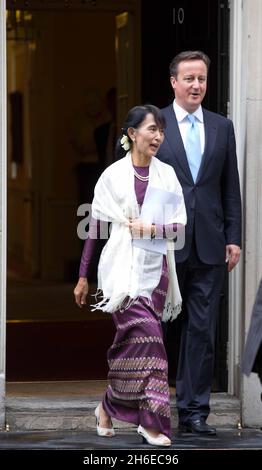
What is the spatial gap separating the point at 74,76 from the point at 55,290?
111 inches

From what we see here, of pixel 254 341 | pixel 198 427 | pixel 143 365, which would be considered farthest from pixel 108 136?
pixel 254 341

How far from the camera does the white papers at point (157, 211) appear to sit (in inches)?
295

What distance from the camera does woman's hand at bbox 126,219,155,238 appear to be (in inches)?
294

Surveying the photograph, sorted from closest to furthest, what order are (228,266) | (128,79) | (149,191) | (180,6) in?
(149,191) → (228,266) → (180,6) → (128,79)

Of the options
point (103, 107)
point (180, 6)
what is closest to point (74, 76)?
point (103, 107)

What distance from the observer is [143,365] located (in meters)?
7.44

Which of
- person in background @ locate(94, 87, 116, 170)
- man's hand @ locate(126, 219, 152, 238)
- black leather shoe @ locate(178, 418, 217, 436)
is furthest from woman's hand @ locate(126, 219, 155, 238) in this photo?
person in background @ locate(94, 87, 116, 170)

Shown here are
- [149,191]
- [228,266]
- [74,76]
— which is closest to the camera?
[149,191]

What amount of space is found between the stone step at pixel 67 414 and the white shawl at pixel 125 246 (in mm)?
1197

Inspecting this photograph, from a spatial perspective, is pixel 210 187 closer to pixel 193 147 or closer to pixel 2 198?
pixel 193 147

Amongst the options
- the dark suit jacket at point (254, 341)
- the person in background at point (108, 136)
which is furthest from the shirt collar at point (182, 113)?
the person in background at point (108, 136)

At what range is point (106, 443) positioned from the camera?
308 inches

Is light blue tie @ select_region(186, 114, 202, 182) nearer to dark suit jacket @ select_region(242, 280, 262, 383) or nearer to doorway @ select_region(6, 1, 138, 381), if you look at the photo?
dark suit jacket @ select_region(242, 280, 262, 383)

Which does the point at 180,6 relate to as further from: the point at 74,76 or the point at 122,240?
the point at 74,76
